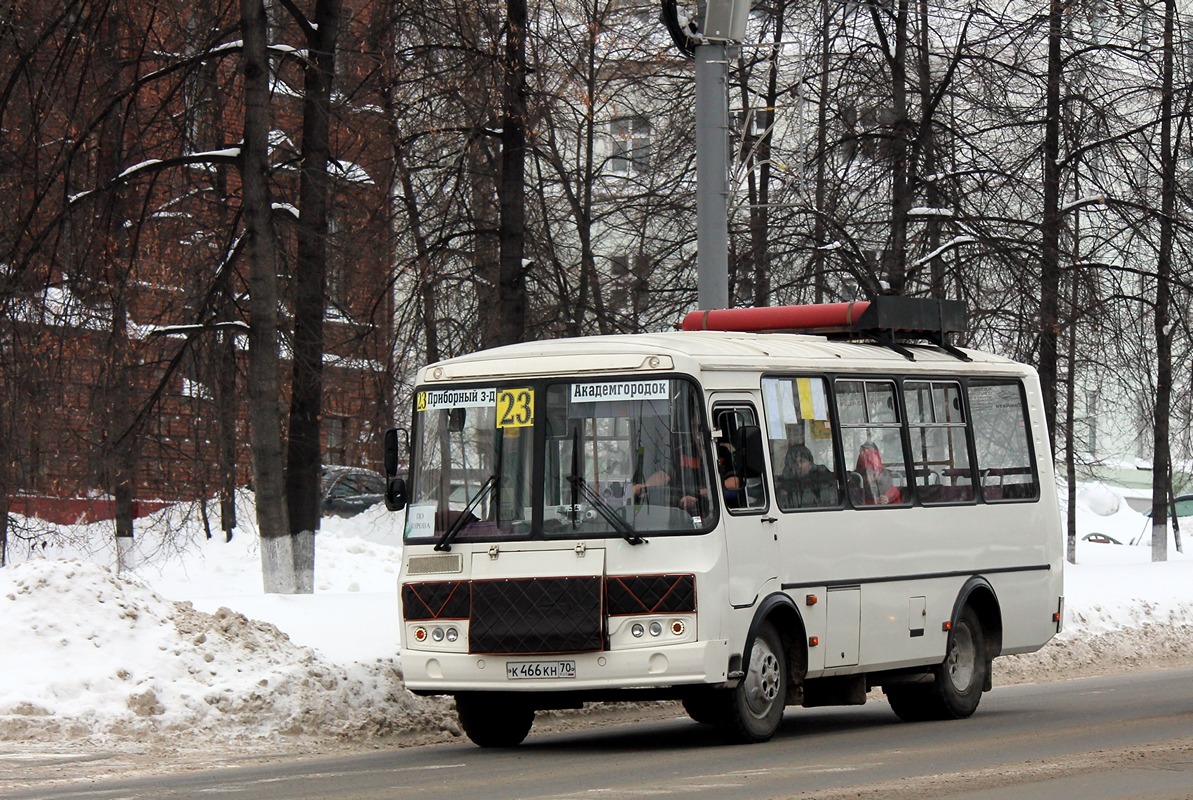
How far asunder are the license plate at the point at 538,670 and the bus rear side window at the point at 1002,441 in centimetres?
512

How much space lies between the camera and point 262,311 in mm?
19547

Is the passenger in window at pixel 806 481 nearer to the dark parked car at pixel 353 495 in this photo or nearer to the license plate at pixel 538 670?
the license plate at pixel 538 670

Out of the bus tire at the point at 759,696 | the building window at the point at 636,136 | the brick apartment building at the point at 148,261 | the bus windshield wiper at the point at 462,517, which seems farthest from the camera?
the building window at the point at 636,136

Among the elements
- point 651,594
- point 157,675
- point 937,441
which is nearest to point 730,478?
point 651,594

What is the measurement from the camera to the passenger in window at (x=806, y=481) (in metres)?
12.9

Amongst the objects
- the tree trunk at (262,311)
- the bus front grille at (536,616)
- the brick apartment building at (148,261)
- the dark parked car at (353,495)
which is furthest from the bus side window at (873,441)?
the dark parked car at (353,495)

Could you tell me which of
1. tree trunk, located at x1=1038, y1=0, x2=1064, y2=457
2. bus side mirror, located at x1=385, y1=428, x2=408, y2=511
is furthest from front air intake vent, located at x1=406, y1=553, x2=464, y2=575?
tree trunk, located at x1=1038, y1=0, x2=1064, y2=457

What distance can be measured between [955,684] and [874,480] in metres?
2.15

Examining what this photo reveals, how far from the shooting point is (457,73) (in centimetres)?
2080

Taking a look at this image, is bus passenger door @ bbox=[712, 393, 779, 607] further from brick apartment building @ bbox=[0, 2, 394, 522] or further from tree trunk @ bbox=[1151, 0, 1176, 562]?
tree trunk @ bbox=[1151, 0, 1176, 562]

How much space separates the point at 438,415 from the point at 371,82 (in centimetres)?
966

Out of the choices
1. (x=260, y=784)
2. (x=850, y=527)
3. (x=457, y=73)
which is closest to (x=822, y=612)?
(x=850, y=527)

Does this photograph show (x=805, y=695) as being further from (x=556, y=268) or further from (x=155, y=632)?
(x=556, y=268)

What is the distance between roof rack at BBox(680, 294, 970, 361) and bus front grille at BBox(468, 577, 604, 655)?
439cm
